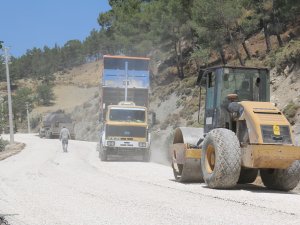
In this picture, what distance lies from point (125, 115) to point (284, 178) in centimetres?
1362

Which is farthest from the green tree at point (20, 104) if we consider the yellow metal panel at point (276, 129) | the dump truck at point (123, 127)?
the yellow metal panel at point (276, 129)

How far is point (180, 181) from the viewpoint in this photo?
14.3 meters

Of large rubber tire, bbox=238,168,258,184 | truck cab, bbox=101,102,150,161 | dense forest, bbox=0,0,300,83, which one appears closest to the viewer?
large rubber tire, bbox=238,168,258,184

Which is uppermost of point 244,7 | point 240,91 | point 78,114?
point 244,7

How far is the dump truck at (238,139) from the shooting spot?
11352 mm

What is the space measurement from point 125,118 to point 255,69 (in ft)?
39.8

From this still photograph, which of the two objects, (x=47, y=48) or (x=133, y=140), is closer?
(x=133, y=140)

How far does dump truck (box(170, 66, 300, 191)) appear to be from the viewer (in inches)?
447

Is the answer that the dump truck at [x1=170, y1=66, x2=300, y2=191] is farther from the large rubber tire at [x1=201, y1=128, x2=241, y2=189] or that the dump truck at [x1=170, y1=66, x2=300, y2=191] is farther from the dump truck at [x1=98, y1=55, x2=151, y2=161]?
the dump truck at [x1=98, y1=55, x2=151, y2=161]

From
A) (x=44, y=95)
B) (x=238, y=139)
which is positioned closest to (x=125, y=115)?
(x=238, y=139)

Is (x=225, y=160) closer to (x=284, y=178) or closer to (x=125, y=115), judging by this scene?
(x=284, y=178)

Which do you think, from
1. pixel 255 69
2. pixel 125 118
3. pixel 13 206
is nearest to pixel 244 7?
pixel 125 118

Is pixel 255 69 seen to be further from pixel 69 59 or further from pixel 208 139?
pixel 69 59

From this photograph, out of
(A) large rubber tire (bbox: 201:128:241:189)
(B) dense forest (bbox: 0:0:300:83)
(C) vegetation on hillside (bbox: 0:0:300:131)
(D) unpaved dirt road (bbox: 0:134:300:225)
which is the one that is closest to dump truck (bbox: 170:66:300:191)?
(A) large rubber tire (bbox: 201:128:241:189)
